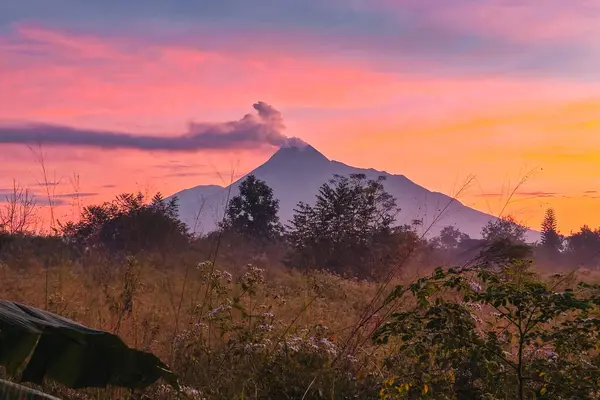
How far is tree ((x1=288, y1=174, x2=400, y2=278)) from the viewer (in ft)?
83.0

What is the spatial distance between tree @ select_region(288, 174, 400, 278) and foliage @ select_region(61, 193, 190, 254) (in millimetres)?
4964

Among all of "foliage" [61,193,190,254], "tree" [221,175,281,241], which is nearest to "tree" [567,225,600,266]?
"tree" [221,175,281,241]

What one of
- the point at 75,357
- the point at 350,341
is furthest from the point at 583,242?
the point at 75,357

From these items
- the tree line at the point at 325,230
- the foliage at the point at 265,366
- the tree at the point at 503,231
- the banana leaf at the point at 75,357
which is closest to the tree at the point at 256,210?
the tree line at the point at 325,230

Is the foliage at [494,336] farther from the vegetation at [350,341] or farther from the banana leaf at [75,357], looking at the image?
the banana leaf at [75,357]

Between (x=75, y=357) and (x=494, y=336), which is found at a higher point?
(x=75, y=357)

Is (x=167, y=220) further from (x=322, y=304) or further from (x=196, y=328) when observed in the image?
(x=196, y=328)

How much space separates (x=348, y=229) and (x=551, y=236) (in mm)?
31209

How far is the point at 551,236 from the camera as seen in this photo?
5156 cm

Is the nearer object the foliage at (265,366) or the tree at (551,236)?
the foliage at (265,366)

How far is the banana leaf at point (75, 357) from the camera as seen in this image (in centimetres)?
209

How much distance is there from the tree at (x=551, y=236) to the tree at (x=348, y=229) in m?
25.6

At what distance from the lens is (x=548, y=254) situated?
47906 millimetres

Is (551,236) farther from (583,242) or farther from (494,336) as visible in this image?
(494,336)
